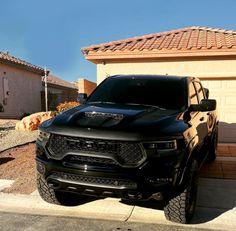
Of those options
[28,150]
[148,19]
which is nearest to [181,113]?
[28,150]

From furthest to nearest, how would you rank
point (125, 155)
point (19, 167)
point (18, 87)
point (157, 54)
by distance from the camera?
point (18, 87)
point (157, 54)
point (19, 167)
point (125, 155)

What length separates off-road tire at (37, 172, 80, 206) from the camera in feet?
17.4

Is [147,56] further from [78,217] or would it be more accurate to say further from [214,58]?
[78,217]

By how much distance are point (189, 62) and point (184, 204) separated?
24.7 feet

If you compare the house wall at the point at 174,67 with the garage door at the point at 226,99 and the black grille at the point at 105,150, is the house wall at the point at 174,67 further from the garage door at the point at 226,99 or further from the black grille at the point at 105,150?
the black grille at the point at 105,150

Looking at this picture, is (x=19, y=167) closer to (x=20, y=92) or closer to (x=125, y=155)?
(x=125, y=155)

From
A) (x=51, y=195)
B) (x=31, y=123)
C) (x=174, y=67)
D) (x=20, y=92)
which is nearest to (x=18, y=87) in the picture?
(x=20, y=92)

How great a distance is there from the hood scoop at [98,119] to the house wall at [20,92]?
18191 millimetres

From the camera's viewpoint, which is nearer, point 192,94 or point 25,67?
point 192,94

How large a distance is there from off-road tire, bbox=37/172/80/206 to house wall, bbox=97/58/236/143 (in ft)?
21.9

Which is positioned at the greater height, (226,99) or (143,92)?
(143,92)

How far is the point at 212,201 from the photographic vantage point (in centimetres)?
589

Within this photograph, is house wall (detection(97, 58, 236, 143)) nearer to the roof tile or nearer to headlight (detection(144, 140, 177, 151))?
the roof tile

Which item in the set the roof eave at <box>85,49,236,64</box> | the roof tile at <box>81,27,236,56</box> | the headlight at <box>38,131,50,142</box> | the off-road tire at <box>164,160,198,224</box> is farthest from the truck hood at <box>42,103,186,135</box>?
the roof tile at <box>81,27,236,56</box>
